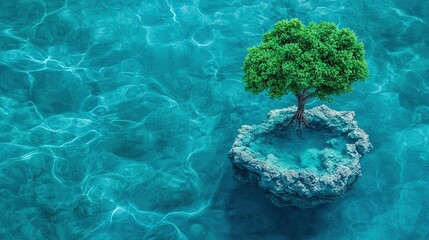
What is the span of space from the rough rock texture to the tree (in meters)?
1.71

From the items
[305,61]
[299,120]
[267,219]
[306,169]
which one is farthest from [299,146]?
[305,61]

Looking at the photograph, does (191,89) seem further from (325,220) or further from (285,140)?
(325,220)

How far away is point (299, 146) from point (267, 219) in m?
2.33

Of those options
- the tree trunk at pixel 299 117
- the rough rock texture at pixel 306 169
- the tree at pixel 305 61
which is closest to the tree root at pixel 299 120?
the tree trunk at pixel 299 117

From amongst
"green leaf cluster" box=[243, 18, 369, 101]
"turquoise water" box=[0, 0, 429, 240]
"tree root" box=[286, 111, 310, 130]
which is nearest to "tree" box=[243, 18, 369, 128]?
"green leaf cluster" box=[243, 18, 369, 101]

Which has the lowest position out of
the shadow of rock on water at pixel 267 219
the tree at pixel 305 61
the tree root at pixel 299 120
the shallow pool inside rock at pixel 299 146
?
the shadow of rock on water at pixel 267 219

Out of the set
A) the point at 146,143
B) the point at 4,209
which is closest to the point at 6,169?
the point at 4,209

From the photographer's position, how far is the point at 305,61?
12477mm

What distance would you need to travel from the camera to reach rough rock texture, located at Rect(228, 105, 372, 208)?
12930mm

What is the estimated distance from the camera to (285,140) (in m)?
14.6

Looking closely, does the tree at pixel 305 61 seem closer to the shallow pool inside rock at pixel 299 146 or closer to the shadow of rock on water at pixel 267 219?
the shallow pool inside rock at pixel 299 146

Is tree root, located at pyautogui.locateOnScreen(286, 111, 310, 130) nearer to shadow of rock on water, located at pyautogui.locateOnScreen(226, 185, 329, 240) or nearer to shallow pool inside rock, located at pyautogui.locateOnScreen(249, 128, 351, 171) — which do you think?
shallow pool inside rock, located at pyautogui.locateOnScreen(249, 128, 351, 171)

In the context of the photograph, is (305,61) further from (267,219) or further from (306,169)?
(267,219)

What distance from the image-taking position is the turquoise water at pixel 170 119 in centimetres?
1397
